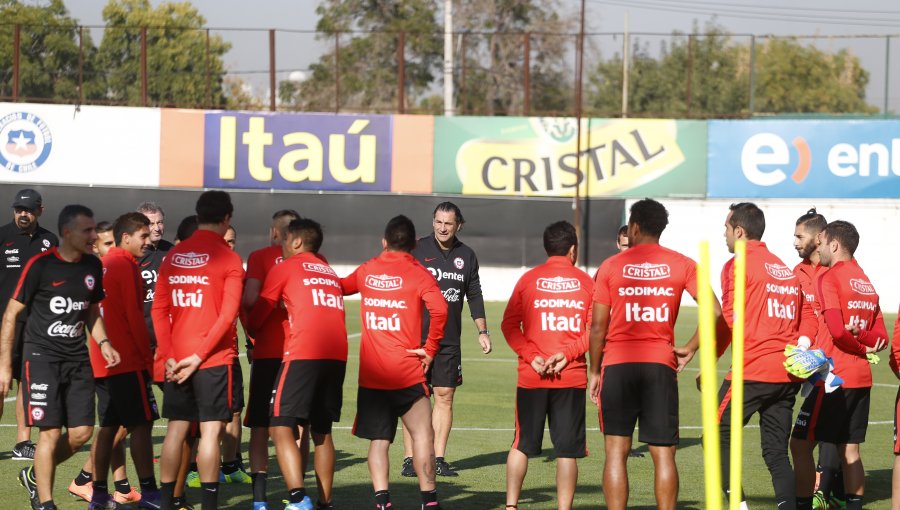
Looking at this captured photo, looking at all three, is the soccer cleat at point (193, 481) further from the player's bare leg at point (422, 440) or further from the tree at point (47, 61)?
the tree at point (47, 61)

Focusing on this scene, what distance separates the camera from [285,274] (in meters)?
7.86

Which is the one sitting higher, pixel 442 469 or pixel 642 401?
pixel 642 401

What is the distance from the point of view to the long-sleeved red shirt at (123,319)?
8.36 meters

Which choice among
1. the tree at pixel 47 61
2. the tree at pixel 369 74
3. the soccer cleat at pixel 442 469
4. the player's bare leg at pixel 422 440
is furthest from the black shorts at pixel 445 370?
the tree at pixel 369 74

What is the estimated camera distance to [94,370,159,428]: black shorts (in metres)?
8.22

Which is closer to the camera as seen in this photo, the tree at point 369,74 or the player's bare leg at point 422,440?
the player's bare leg at point 422,440

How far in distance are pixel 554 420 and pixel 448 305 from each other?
2.79 meters

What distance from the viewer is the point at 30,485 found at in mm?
8461

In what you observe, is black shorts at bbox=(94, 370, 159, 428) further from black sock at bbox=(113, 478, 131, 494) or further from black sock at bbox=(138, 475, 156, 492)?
black sock at bbox=(113, 478, 131, 494)

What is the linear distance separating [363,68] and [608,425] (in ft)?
130

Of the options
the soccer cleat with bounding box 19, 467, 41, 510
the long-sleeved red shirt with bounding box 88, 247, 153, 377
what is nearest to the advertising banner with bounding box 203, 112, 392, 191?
the soccer cleat with bounding box 19, 467, 41, 510

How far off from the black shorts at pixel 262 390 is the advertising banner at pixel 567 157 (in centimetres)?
2309

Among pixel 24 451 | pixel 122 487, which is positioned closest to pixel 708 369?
pixel 122 487

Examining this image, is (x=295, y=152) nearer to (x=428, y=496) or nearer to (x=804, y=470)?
(x=428, y=496)
